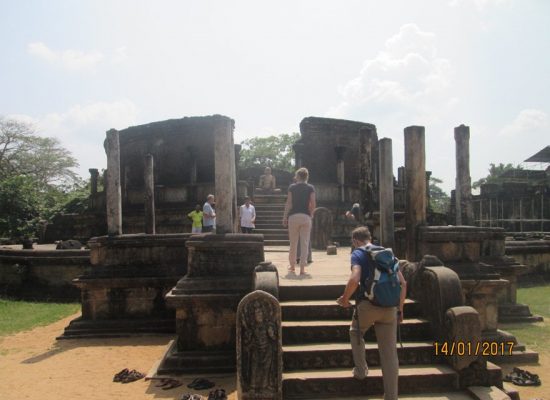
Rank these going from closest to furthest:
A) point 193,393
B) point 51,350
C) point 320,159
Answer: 1. point 193,393
2. point 51,350
3. point 320,159

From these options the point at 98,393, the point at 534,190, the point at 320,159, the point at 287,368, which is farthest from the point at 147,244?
the point at 534,190

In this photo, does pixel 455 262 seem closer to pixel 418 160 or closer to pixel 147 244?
pixel 418 160

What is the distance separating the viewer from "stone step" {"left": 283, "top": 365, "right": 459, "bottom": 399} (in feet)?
14.6

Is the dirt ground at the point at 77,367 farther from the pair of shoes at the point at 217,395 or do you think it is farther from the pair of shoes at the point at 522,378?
Result: the pair of shoes at the point at 522,378

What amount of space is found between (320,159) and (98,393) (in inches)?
724

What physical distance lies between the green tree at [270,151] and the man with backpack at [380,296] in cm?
4296

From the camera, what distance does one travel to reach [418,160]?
6.64 meters

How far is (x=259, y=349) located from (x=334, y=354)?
3.25ft

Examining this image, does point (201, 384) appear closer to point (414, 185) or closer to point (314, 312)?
point (314, 312)

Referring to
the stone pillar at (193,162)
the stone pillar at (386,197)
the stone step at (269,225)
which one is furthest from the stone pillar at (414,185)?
the stone pillar at (193,162)

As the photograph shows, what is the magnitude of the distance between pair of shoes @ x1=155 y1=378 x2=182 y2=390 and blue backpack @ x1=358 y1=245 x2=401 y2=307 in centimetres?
276

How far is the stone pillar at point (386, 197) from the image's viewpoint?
728 cm

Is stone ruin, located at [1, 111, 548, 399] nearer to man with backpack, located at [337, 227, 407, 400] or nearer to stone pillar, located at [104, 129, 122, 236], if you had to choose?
stone pillar, located at [104, 129, 122, 236]
